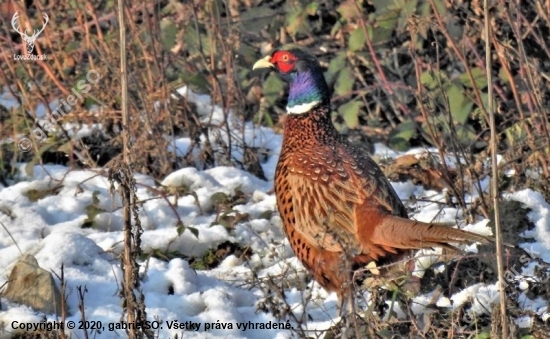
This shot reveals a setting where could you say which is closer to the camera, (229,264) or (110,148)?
(229,264)

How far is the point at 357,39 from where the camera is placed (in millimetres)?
5629

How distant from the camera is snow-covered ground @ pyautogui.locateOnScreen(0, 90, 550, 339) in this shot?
3.63 m

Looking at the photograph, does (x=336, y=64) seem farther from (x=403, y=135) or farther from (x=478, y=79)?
(x=478, y=79)

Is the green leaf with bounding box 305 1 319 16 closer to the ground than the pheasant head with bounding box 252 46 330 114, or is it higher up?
higher up

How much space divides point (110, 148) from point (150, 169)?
300 mm

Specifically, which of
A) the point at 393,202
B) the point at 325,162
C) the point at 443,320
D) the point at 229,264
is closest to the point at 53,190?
the point at 229,264

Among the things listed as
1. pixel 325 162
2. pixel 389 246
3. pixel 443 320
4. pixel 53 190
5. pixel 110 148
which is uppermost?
pixel 110 148

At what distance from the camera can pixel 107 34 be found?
5.88 metres

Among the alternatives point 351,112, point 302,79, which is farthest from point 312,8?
point 302,79

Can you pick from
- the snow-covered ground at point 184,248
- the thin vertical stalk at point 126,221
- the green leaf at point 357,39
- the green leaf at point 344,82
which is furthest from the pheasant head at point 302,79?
the thin vertical stalk at point 126,221

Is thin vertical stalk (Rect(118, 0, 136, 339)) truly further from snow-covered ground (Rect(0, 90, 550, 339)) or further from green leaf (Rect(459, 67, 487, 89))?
green leaf (Rect(459, 67, 487, 89))

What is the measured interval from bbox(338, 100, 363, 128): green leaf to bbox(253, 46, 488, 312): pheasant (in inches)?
50.4

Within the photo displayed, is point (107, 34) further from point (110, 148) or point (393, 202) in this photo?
point (393, 202)

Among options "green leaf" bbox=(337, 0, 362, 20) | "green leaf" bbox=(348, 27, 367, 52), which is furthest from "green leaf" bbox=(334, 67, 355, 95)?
"green leaf" bbox=(337, 0, 362, 20)
